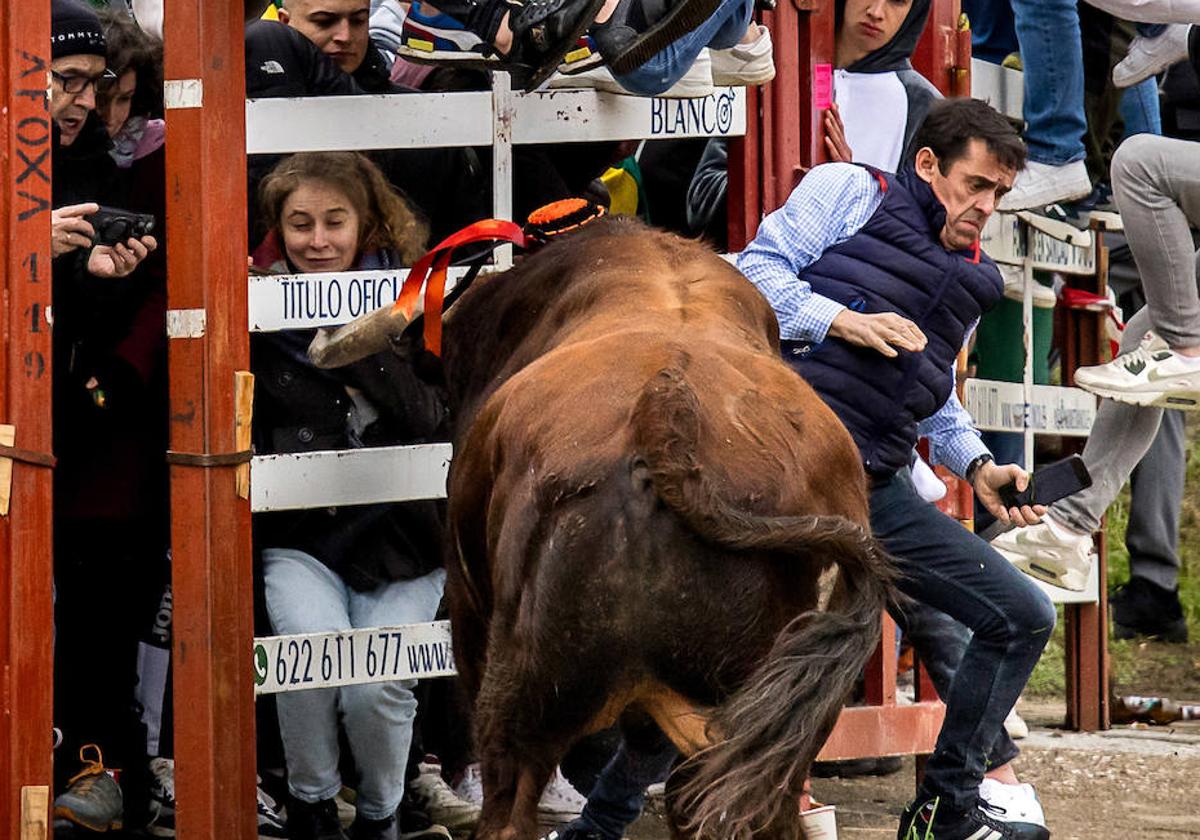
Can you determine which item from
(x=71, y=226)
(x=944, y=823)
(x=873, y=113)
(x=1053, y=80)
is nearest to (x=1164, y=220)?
(x=1053, y=80)

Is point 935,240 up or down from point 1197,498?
up

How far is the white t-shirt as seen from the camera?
22.7ft

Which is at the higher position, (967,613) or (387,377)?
(387,377)

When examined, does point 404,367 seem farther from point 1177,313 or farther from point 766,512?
point 1177,313

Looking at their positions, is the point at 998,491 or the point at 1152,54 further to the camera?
the point at 1152,54

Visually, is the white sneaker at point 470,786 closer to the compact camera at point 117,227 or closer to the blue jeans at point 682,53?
the compact camera at point 117,227

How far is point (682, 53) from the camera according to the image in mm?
5750

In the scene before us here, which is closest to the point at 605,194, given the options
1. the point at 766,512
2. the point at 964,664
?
the point at 964,664

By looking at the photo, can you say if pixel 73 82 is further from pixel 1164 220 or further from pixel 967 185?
pixel 1164 220

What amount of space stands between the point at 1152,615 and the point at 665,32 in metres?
5.70

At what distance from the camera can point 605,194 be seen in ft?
23.1

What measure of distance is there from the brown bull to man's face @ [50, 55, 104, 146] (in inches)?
74.2

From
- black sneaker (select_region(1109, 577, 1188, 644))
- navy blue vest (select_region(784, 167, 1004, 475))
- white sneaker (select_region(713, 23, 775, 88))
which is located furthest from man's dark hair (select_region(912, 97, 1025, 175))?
black sneaker (select_region(1109, 577, 1188, 644))

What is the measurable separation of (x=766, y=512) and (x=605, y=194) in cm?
323
